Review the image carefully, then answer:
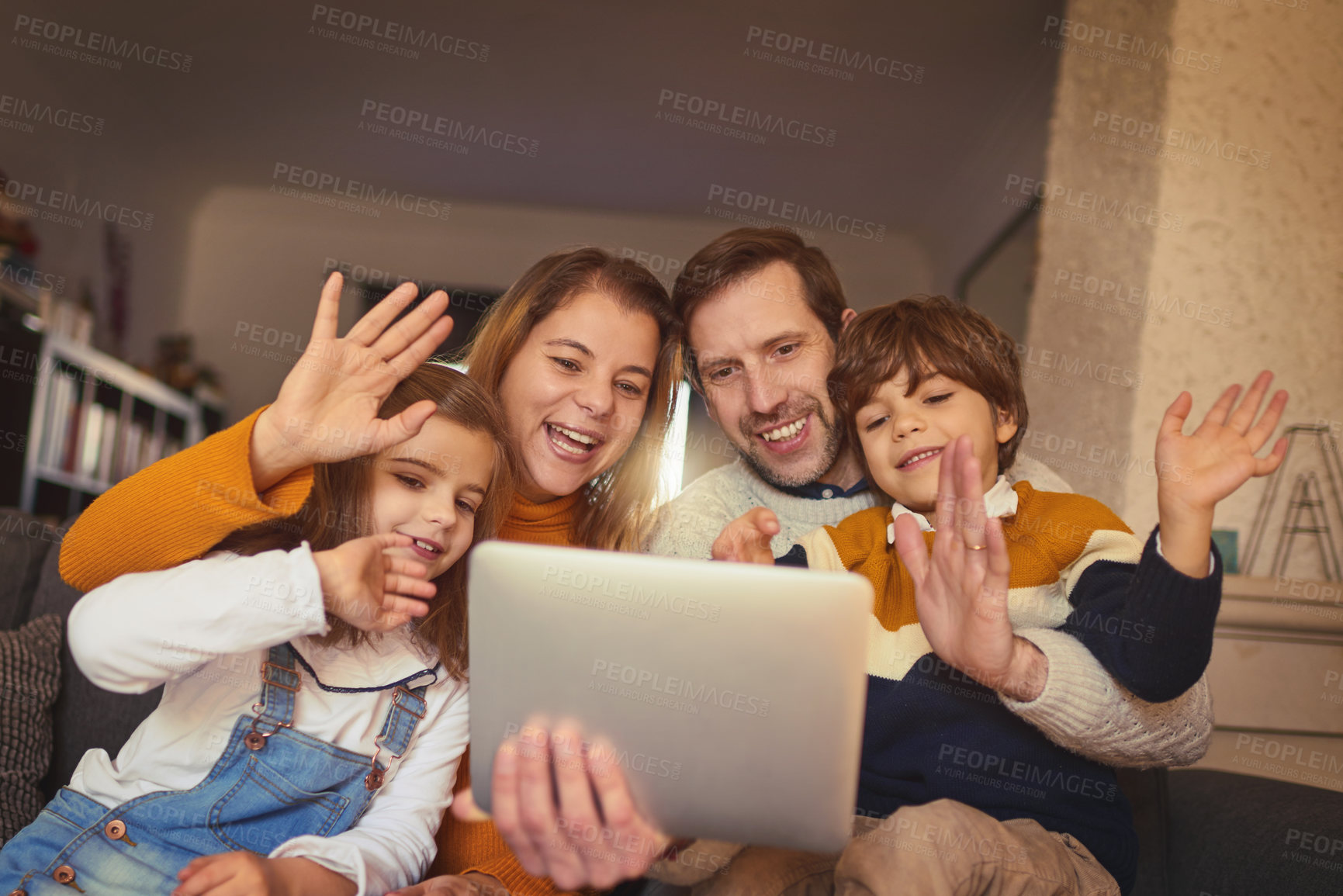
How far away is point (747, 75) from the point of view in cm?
384

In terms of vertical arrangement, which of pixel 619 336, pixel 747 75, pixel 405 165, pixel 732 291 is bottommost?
pixel 619 336

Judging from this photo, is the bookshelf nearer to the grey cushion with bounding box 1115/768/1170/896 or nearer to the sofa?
the sofa

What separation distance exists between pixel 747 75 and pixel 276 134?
2681mm

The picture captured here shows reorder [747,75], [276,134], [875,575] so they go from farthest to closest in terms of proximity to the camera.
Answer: [276,134], [747,75], [875,575]

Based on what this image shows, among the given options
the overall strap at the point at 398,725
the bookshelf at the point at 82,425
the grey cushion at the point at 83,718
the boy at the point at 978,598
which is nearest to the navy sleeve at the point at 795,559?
the boy at the point at 978,598

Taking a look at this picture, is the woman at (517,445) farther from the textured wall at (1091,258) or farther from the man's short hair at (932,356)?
the textured wall at (1091,258)

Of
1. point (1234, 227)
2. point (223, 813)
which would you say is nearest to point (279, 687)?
point (223, 813)

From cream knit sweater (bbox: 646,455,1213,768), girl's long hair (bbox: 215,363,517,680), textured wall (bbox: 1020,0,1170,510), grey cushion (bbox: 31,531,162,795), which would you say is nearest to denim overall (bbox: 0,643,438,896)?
girl's long hair (bbox: 215,363,517,680)

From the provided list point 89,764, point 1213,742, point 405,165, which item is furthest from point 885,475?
point 405,165

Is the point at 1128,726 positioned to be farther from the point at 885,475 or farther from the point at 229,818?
the point at 229,818

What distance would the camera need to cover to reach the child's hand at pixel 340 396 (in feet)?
3.42

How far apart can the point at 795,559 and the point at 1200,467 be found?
60 cm

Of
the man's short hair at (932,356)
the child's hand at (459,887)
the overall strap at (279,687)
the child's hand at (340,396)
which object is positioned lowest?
the child's hand at (459,887)

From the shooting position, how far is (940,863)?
0.95 meters
